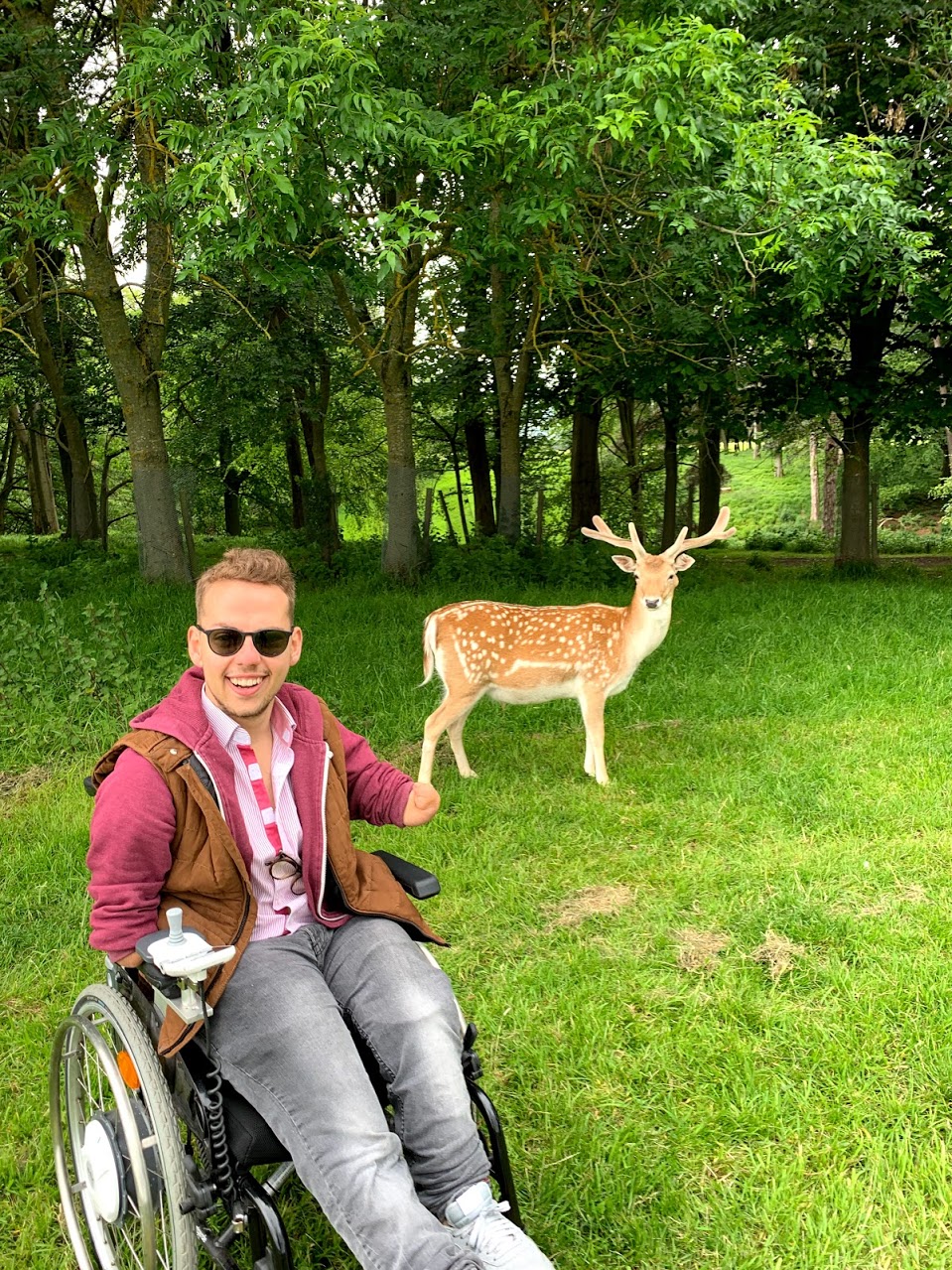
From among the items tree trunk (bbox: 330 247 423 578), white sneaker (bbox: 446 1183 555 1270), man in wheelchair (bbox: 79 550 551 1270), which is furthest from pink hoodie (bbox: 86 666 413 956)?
tree trunk (bbox: 330 247 423 578)

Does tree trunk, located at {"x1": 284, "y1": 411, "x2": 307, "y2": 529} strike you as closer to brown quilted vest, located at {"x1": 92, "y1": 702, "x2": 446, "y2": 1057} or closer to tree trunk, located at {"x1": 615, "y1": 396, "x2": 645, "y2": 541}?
tree trunk, located at {"x1": 615, "y1": 396, "x2": 645, "y2": 541}

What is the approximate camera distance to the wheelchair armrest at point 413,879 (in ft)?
7.61

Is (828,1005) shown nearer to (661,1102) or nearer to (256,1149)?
(661,1102)

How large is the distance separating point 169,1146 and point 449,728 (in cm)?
350

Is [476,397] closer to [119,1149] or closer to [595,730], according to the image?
[595,730]

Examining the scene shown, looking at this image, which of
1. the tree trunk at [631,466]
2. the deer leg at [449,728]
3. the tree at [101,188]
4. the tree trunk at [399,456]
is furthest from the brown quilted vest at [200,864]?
the tree trunk at [631,466]

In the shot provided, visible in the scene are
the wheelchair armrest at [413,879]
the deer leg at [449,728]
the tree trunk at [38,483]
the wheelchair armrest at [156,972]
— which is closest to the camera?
the wheelchair armrest at [156,972]

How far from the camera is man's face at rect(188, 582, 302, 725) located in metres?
2.16

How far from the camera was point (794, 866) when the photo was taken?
13.3 feet

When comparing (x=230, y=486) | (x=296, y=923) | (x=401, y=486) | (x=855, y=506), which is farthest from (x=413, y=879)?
(x=230, y=486)

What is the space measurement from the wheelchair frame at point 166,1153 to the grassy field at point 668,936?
439mm

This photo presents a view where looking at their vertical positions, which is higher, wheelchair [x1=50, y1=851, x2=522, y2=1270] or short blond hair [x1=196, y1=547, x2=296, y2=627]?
short blond hair [x1=196, y1=547, x2=296, y2=627]

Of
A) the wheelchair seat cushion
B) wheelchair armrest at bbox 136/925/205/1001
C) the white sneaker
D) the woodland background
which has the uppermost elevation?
the woodland background

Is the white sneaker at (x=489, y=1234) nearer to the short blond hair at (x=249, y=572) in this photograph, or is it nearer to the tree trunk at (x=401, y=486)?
the short blond hair at (x=249, y=572)
